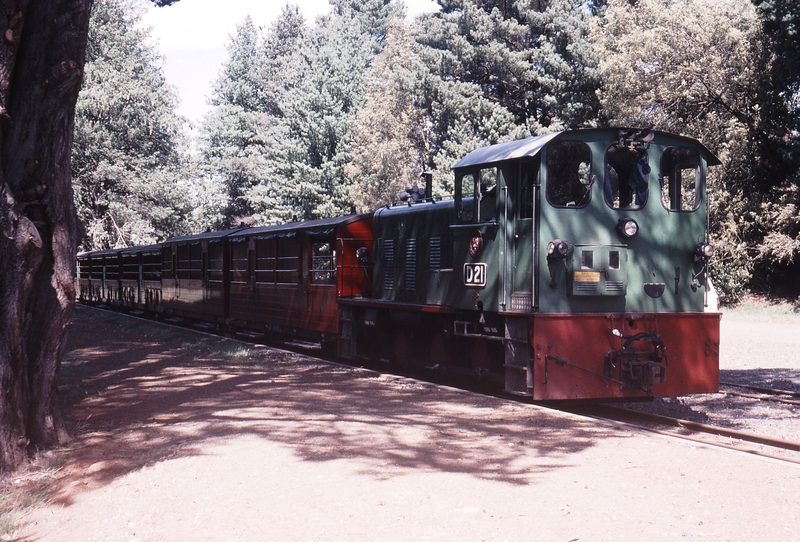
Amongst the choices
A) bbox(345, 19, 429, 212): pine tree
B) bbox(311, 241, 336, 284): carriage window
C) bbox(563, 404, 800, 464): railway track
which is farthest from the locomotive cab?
bbox(345, 19, 429, 212): pine tree

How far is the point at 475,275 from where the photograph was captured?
11078 mm

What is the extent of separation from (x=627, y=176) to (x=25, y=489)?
802 centimetres

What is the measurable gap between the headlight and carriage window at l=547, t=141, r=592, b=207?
1.77ft

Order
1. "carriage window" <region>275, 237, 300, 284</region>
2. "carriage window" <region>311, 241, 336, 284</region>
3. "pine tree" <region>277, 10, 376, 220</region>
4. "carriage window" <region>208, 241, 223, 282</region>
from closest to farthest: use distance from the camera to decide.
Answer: "carriage window" <region>311, 241, 336, 284</region>, "carriage window" <region>275, 237, 300, 284</region>, "carriage window" <region>208, 241, 223, 282</region>, "pine tree" <region>277, 10, 376, 220</region>

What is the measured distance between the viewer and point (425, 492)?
6.11 m

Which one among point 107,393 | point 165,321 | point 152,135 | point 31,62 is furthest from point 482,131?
point 31,62

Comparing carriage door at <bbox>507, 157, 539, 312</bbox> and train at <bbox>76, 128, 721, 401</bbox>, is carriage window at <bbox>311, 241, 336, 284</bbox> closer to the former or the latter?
train at <bbox>76, 128, 721, 401</bbox>

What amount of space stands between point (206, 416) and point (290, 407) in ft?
3.58

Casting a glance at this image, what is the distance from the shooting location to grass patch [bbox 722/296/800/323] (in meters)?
29.0

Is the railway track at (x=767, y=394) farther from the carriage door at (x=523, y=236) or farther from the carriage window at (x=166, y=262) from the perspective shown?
the carriage window at (x=166, y=262)

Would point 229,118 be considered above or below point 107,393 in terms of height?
above

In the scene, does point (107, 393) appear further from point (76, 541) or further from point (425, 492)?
point (425, 492)

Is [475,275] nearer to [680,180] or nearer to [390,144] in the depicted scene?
[680,180]

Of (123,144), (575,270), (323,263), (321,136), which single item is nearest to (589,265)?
(575,270)
